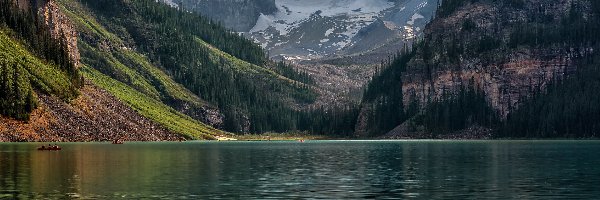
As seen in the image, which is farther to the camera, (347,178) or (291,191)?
(347,178)

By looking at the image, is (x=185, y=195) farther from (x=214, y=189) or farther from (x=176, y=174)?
(x=176, y=174)

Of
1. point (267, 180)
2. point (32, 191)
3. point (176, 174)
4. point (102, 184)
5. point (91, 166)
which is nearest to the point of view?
point (32, 191)

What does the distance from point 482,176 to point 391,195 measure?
28.9m

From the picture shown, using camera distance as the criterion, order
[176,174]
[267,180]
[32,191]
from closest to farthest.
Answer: [32,191] < [267,180] < [176,174]

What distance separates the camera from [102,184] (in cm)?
10100

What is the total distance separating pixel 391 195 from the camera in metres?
89.8

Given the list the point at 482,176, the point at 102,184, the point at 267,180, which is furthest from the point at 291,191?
the point at 482,176

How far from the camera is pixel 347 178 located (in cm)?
11275

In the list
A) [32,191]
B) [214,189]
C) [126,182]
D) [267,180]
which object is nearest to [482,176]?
[267,180]

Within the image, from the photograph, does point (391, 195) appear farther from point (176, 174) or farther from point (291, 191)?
point (176, 174)

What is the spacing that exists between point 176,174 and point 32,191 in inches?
1177

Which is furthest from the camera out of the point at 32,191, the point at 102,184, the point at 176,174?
the point at 176,174

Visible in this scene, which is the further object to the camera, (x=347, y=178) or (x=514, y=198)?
(x=347, y=178)

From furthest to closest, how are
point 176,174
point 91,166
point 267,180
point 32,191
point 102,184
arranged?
point 91,166 → point 176,174 → point 267,180 → point 102,184 → point 32,191
